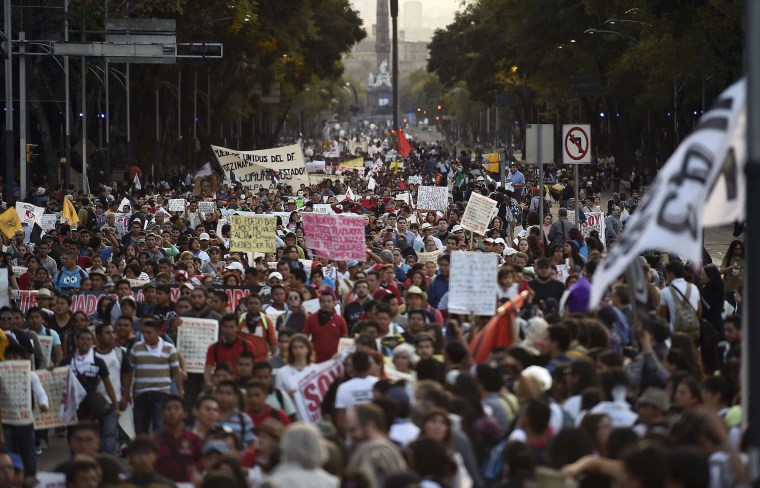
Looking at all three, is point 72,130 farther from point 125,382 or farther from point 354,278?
point 125,382

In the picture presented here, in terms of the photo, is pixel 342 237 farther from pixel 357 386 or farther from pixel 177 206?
pixel 177 206

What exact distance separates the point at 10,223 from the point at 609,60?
151 feet

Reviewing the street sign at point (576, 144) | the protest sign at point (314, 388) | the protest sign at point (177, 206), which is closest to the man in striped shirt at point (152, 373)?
the protest sign at point (314, 388)

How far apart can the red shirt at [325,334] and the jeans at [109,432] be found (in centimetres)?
170

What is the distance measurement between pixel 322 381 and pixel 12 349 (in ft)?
10.5

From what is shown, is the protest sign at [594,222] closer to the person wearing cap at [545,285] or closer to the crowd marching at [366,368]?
the crowd marching at [366,368]

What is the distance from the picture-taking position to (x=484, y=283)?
1425 centimetres

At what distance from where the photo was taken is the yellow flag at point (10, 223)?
24156mm

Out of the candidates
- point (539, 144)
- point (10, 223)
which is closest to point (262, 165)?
point (10, 223)

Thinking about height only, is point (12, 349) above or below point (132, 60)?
below

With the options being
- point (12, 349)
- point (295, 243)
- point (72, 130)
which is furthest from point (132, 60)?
point (12, 349)

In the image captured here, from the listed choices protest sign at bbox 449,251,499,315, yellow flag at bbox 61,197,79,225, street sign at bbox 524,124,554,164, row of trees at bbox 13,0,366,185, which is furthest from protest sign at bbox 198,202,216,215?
protest sign at bbox 449,251,499,315

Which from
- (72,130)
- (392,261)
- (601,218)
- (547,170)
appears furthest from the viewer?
(547,170)

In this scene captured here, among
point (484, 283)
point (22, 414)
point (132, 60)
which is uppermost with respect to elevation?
point (132, 60)
